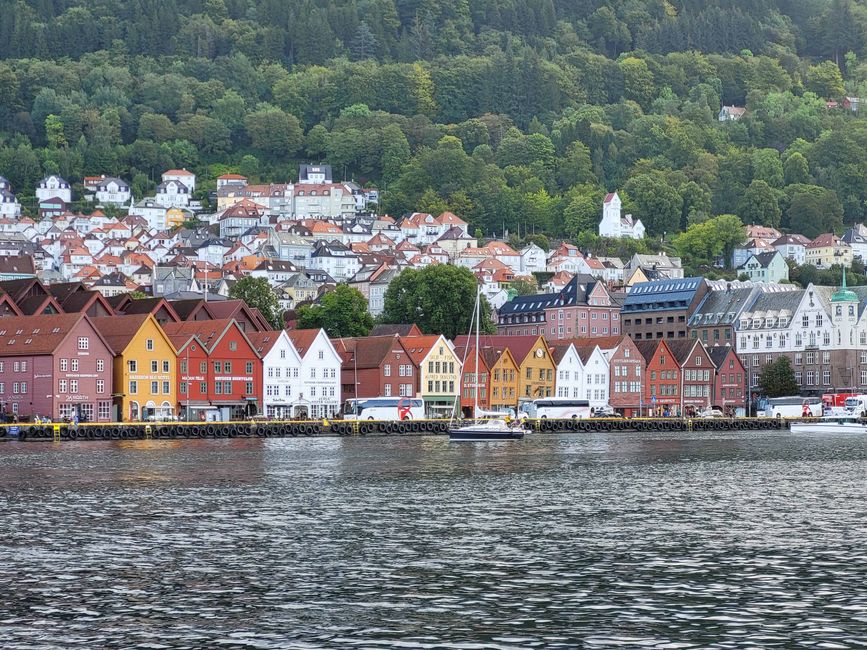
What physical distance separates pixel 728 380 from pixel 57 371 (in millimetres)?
72008

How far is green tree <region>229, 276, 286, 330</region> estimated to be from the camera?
151m

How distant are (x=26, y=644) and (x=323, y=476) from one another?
3545 centimetres

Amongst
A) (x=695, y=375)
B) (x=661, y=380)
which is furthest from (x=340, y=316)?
(x=695, y=375)

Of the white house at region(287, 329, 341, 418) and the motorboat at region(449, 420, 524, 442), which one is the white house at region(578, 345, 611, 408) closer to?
the white house at region(287, 329, 341, 418)

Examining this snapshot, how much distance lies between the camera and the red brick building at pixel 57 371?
10344cm

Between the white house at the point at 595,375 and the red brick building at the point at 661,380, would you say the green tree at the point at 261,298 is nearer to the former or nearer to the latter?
the white house at the point at 595,375

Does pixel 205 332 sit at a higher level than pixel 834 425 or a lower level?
higher

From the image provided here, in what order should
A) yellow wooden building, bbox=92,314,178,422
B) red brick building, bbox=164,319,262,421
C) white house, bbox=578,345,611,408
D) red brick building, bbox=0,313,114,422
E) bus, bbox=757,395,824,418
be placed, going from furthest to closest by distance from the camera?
bus, bbox=757,395,824,418 < white house, bbox=578,345,611,408 < red brick building, bbox=164,319,262,421 < yellow wooden building, bbox=92,314,178,422 < red brick building, bbox=0,313,114,422

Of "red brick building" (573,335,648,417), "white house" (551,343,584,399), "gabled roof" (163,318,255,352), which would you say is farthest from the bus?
"gabled roof" (163,318,255,352)

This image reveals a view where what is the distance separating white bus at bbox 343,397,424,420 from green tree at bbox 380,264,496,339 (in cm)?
2858

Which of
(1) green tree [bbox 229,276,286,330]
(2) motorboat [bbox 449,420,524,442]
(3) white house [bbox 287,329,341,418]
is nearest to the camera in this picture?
(2) motorboat [bbox 449,420,524,442]

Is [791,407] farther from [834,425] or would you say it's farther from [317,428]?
[317,428]

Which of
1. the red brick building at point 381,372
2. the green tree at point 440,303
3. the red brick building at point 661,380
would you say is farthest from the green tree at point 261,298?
the red brick building at point 661,380

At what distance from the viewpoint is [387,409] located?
117m
